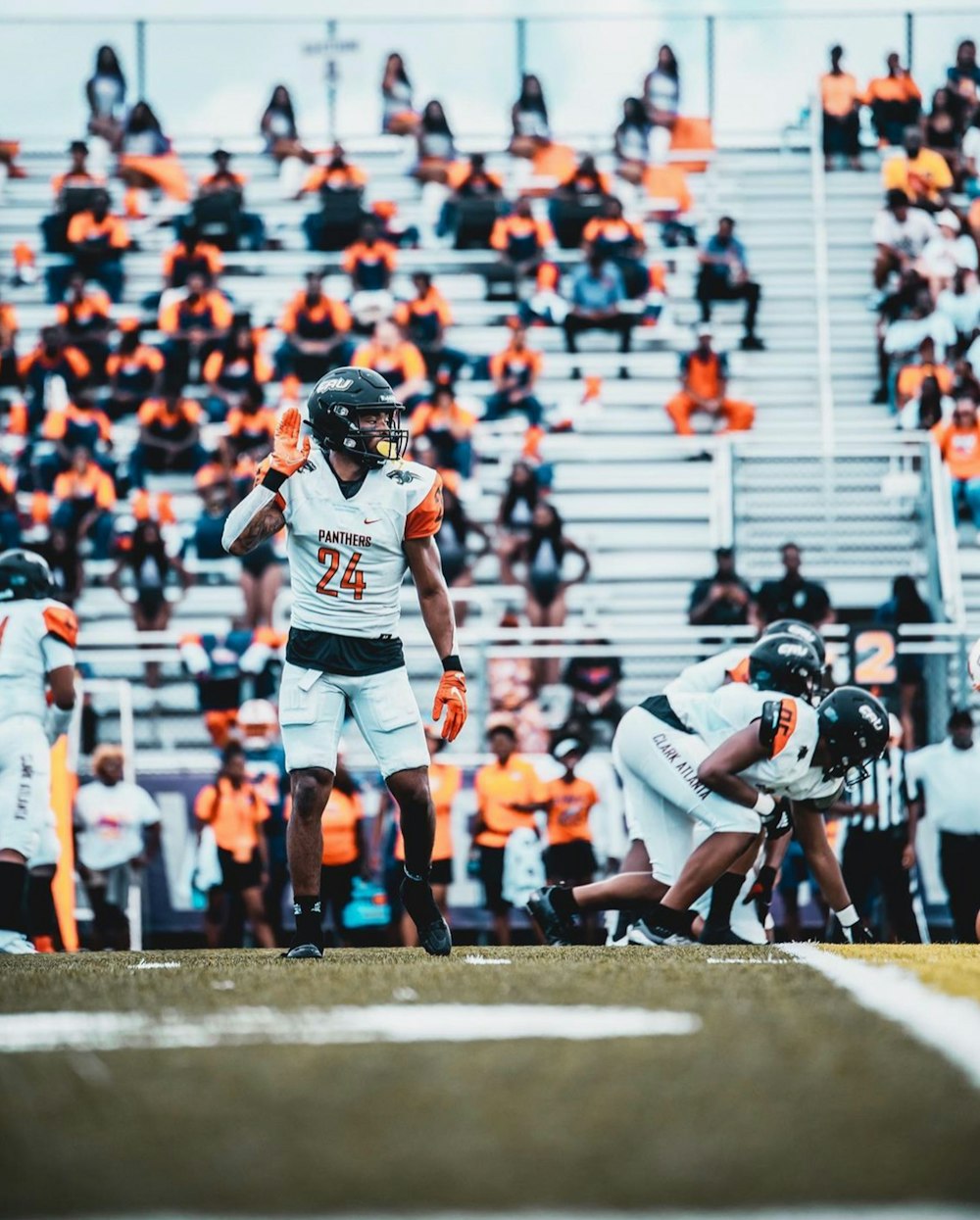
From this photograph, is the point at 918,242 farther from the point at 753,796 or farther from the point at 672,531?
the point at 753,796

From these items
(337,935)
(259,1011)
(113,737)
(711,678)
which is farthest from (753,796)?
(113,737)

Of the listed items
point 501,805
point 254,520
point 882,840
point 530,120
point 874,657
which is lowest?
point 882,840

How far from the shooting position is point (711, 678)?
27.8ft

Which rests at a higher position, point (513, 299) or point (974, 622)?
point (513, 299)

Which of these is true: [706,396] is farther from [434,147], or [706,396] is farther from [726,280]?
[434,147]

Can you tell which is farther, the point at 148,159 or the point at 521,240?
the point at 148,159

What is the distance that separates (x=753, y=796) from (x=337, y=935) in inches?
198

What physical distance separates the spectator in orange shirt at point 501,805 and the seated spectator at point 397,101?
9.36m

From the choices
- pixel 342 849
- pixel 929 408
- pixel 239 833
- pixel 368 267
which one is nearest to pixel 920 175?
pixel 929 408

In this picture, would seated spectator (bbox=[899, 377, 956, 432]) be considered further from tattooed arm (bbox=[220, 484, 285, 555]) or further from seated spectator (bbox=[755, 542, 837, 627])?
tattooed arm (bbox=[220, 484, 285, 555])

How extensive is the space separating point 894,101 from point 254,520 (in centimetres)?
1400

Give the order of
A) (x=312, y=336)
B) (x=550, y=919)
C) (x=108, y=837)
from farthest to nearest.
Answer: (x=312, y=336) → (x=108, y=837) → (x=550, y=919)

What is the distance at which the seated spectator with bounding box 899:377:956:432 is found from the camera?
15102mm

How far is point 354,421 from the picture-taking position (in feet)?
21.5
